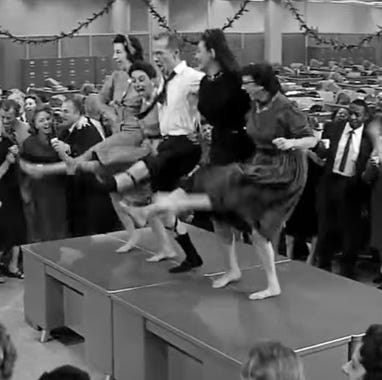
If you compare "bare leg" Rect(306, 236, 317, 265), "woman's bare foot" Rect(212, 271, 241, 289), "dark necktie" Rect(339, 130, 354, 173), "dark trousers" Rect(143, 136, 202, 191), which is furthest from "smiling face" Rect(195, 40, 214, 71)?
"bare leg" Rect(306, 236, 317, 265)

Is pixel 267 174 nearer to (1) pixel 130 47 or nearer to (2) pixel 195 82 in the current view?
(2) pixel 195 82

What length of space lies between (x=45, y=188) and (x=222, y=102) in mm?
2814

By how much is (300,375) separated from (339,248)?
4.49 meters

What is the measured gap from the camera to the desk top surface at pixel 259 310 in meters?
4.22

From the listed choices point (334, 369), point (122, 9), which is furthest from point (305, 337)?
point (122, 9)

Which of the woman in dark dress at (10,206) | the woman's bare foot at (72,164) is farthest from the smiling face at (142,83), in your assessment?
the woman in dark dress at (10,206)

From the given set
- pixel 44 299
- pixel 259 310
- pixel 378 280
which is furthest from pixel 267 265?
pixel 378 280

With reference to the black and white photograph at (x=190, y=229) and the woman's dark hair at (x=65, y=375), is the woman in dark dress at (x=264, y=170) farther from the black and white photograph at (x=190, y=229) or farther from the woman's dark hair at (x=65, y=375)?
the woman's dark hair at (x=65, y=375)

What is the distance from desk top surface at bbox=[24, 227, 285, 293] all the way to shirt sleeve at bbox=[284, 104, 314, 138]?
1.30 meters

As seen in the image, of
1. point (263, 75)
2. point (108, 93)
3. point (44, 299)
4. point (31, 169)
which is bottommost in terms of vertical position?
point (44, 299)

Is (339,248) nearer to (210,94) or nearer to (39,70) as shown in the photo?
(210,94)

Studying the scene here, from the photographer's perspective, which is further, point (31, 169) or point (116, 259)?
point (31, 169)

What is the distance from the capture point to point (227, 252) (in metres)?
5.16

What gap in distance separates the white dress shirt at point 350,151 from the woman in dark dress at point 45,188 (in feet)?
7.03
